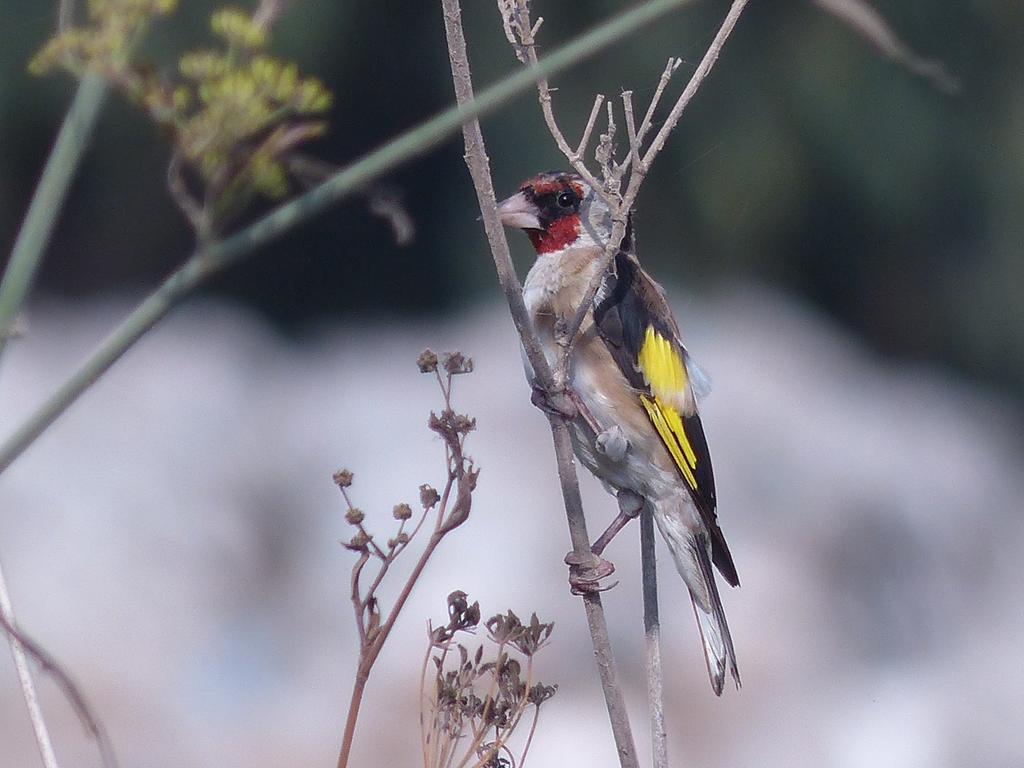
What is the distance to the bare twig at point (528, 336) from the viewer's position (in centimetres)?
124

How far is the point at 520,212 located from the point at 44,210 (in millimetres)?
2151

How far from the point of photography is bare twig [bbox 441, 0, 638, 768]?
124cm

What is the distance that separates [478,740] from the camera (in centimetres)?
125

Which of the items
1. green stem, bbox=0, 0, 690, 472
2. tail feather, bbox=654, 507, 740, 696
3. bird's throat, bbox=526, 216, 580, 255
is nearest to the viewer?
green stem, bbox=0, 0, 690, 472

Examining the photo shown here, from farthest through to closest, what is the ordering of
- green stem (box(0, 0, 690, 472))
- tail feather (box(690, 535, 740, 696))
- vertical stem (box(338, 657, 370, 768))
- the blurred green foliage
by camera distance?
the blurred green foliage, tail feather (box(690, 535, 740, 696)), vertical stem (box(338, 657, 370, 768)), green stem (box(0, 0, 690, 472))

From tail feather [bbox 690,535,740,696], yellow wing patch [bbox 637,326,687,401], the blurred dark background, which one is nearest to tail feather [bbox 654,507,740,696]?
tail feather [bbox 690,535,740,696]

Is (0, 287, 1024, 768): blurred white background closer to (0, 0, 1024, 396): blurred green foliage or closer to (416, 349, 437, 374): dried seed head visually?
(0, 0, 1024, 396): blurred green foliage

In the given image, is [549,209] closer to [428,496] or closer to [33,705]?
[428,496]

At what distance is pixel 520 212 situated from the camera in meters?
2.84

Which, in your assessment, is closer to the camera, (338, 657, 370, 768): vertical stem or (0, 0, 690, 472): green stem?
(0, 0, 690, 472): green stem

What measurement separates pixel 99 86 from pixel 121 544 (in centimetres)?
565

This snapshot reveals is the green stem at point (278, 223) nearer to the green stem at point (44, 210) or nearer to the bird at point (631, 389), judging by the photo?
the green stem at point (44, 210)

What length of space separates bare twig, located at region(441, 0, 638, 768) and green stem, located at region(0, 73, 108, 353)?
1.44 ft

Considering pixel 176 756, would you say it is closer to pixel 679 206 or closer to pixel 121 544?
pixel 121 544
